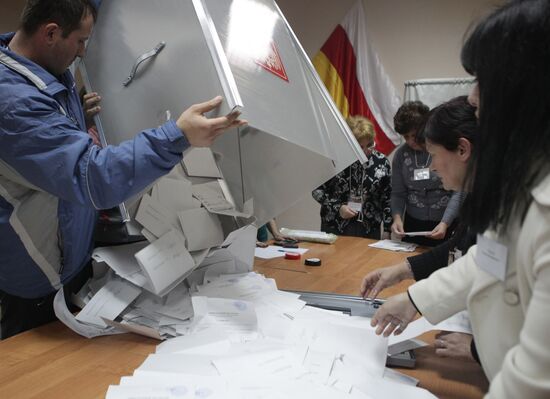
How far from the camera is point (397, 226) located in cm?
240

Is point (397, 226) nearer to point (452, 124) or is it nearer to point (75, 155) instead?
point (452, 124)

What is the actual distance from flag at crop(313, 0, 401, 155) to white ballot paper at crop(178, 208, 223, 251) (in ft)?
9.10

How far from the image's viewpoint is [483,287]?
0.59 meters

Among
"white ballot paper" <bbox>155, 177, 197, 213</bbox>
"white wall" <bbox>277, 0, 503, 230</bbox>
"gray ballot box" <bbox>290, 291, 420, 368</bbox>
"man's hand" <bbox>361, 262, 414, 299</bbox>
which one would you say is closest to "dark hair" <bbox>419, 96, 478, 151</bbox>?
"man's hand" <bbox>361, 262, 414, 299</bbox>

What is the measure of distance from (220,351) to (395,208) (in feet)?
6.07

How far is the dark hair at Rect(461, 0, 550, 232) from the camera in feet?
1.61

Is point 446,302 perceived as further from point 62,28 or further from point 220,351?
point 62,28

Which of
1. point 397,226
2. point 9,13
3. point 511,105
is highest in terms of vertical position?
point 9,13

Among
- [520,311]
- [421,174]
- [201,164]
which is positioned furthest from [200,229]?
[421,174]

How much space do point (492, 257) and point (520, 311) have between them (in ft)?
0.23

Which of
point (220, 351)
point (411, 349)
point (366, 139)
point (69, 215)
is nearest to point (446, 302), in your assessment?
point (411, 349)

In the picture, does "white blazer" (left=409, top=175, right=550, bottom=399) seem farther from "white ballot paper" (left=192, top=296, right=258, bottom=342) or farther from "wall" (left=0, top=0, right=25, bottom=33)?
"wall" (left=0, top=0, right=25, bottom=33)

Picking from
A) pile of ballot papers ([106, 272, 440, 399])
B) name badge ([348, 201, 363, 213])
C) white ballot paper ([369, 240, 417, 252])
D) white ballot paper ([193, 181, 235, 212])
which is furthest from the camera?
name badge ([348, 201, 363, 213])

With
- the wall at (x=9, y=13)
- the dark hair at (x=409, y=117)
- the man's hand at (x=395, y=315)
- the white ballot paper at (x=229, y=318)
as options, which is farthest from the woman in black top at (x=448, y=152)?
the wall at (x=9, y=13)
